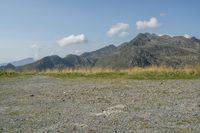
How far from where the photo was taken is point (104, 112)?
13.2 metres

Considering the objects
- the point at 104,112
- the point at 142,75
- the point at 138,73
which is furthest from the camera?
the point at 138,73

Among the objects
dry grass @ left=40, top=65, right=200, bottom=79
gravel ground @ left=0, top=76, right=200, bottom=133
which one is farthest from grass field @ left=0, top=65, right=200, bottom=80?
gravel ground @ left=0, top=76, right=200, bottom=133

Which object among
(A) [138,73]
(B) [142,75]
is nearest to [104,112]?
(B) [142,75]

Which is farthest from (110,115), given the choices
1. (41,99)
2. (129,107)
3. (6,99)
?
(6,99)

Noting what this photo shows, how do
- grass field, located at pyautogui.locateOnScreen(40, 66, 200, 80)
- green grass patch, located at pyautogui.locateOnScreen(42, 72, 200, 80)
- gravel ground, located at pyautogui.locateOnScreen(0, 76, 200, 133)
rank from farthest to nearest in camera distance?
grass field, located at pyautogui.locateOnScreen(40, 66, 200, 80) → green grass patch, located at pyautogui.locateOnScreen(42, 72, 200, 80) → gravel ground, located at pyautogui.locateOnScreen(0, 76, 200, 133)

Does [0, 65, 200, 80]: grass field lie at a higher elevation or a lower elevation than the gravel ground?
higher

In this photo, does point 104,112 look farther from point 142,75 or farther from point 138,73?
point 138,73

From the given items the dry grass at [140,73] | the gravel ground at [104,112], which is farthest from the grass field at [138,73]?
the gravel ground at [104,112]

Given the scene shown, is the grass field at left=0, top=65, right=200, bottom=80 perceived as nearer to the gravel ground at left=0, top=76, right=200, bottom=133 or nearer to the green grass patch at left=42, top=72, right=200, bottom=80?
the green grass patch at left=42, top=72, right=200, bottom=80

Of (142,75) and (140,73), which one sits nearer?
(142,75)

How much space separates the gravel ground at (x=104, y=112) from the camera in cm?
1059

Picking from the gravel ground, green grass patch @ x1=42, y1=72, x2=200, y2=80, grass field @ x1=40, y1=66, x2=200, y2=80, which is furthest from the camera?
grass field @ x1=40, y1=66, x2=200, y2=80

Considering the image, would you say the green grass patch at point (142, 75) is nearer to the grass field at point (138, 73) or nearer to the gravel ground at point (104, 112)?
the grass field at point (138, 73)

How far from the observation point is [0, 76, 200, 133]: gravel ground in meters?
10.6
